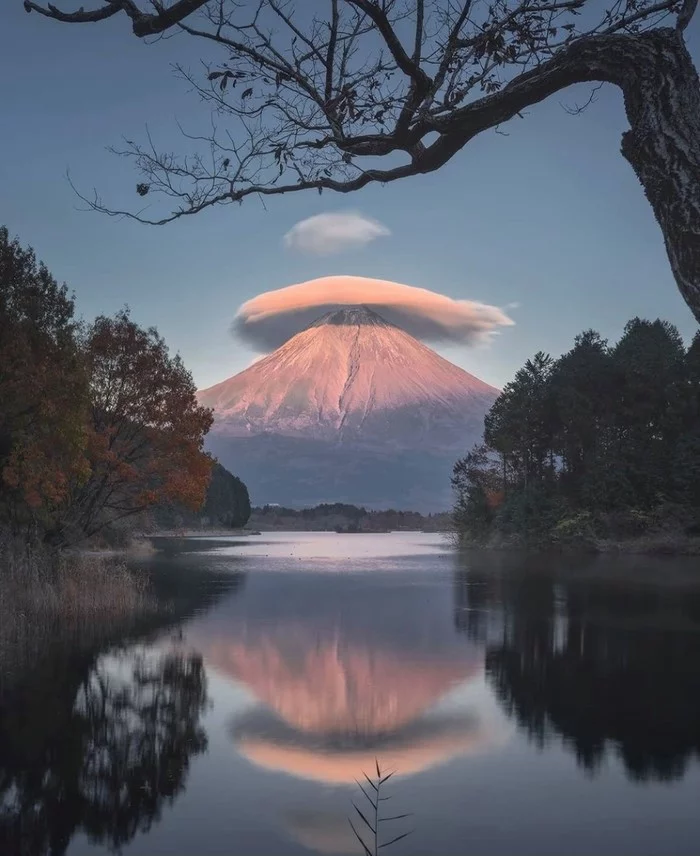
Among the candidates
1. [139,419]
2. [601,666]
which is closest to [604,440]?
[139,419]

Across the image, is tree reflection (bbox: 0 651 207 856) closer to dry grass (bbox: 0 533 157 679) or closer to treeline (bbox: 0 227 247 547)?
dry grass (bbox: 0 533 157 679)

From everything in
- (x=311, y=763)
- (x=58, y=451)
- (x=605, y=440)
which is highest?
(x=605, y=440)

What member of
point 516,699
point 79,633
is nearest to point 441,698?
point 516,699

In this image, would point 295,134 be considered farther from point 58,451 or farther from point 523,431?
point 523,431

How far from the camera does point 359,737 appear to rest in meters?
13.1

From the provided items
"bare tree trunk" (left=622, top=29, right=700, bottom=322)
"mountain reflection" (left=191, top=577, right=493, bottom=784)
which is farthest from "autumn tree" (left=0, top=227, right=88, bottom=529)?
"bare tree trunk" (left=622, top=29, right=700, bottom=322)

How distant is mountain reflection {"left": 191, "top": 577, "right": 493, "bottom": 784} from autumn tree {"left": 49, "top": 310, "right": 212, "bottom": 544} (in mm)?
5088

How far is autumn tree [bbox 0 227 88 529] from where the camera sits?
21.2 metres

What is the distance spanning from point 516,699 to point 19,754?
8.28 metres

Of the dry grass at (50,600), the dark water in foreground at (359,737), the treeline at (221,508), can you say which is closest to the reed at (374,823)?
the dark water in foreground at (359,737)

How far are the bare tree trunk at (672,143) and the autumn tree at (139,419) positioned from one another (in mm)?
24334

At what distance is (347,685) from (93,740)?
21.4 feet

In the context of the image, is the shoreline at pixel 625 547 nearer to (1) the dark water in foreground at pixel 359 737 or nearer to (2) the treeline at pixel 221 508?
(1) the dark water in foreground at pixel 359 737

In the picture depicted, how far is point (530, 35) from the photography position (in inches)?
211
